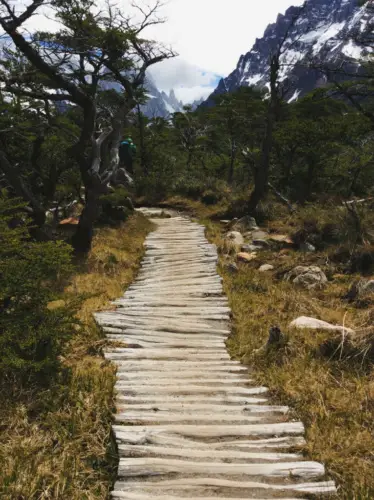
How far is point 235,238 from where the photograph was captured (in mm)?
11344

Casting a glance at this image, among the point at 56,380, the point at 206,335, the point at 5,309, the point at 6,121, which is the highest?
the point at 6,121

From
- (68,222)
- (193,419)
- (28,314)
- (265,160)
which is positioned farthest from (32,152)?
(193,419)

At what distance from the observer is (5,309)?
4.50 metres

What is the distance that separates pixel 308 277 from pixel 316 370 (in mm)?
3315

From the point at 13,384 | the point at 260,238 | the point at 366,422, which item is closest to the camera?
the point at 366,422

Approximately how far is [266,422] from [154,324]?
281 centimetres

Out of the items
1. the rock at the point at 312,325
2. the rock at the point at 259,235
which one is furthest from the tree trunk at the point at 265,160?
the rock at the point at 312,325

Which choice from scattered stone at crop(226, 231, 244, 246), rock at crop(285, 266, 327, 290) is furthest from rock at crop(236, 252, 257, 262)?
rock at crop(285, 266, 327, 290)

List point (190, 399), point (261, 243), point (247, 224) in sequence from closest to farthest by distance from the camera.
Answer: point (190, 399), point (261, 243), point (247, 224)

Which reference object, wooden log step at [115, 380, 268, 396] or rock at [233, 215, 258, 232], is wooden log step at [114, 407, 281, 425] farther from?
rock at [233, 215, 258, 232]

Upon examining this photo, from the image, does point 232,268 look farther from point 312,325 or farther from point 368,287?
point 312,325

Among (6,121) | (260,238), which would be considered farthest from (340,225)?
(6,121)

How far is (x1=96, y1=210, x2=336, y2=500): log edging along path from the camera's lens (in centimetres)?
297

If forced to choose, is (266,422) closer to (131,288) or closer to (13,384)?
(13,384)
